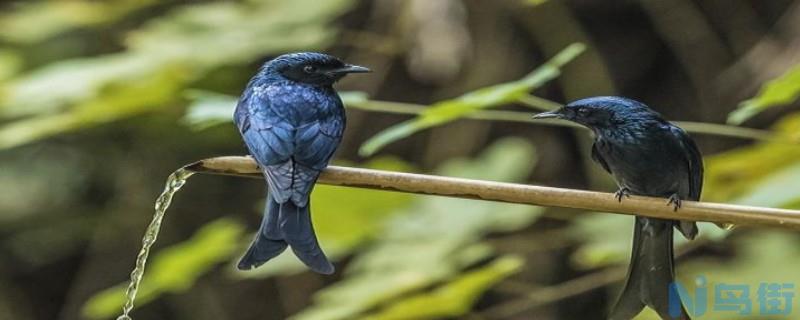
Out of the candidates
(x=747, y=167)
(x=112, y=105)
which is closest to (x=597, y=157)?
(x=747, y=167)

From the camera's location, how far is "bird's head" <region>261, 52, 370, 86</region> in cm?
150

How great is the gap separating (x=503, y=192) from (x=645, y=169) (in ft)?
1.23

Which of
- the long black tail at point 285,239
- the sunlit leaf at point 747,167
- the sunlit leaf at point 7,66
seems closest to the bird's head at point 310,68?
the long black tail at point 285,239

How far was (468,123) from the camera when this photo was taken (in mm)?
4375

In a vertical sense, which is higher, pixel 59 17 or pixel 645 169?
pixel 645 169

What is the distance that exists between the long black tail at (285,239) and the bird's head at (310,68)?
0.25m

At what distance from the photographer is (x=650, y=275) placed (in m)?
1.63

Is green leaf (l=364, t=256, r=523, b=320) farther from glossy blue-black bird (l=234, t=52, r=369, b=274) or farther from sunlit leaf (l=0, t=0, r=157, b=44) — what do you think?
sunlit leaf (l=0, t=0, r=157, b=44)

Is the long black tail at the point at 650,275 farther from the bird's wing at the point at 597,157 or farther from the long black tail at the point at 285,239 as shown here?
the long black tail at the point at 285,239

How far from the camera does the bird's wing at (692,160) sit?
1599mm

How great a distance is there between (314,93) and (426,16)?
234 cm

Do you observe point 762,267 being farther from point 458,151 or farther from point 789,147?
point 458,151

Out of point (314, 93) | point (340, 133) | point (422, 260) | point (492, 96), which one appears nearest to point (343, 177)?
point (340, 133)

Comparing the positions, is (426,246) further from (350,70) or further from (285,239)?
(285,239)
